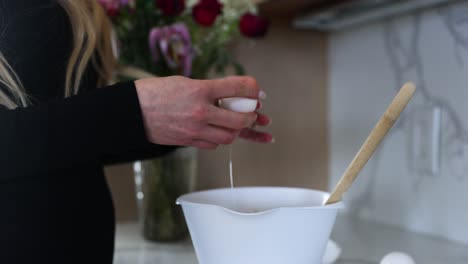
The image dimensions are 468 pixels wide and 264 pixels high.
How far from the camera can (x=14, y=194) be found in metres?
0.51

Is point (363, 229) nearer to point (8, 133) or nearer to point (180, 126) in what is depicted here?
point (180, 126)

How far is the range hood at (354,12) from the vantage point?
89cm

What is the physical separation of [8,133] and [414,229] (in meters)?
0.81

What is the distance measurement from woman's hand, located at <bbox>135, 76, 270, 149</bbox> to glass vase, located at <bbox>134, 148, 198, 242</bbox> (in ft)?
1.52

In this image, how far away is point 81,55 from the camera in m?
0.61

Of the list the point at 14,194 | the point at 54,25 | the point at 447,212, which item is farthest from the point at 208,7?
the point at 447,212

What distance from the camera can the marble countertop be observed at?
30.9 inches

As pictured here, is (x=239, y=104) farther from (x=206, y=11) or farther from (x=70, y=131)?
(x=206, y=11)

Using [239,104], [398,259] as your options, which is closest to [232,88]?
[239,104]

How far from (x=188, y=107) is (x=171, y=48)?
0.42 m

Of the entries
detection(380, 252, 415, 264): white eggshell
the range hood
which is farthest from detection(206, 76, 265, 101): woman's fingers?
the range hood

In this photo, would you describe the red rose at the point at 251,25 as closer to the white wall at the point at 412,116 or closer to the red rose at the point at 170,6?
the red rose at the point at 170,6

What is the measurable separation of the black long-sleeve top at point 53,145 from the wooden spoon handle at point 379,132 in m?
0.21

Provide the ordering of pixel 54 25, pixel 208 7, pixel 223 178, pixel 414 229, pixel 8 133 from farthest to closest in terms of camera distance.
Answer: pixel 223 178
pixel 414 229
pixel 208 7
pixel 54 25
pixel 8 133
